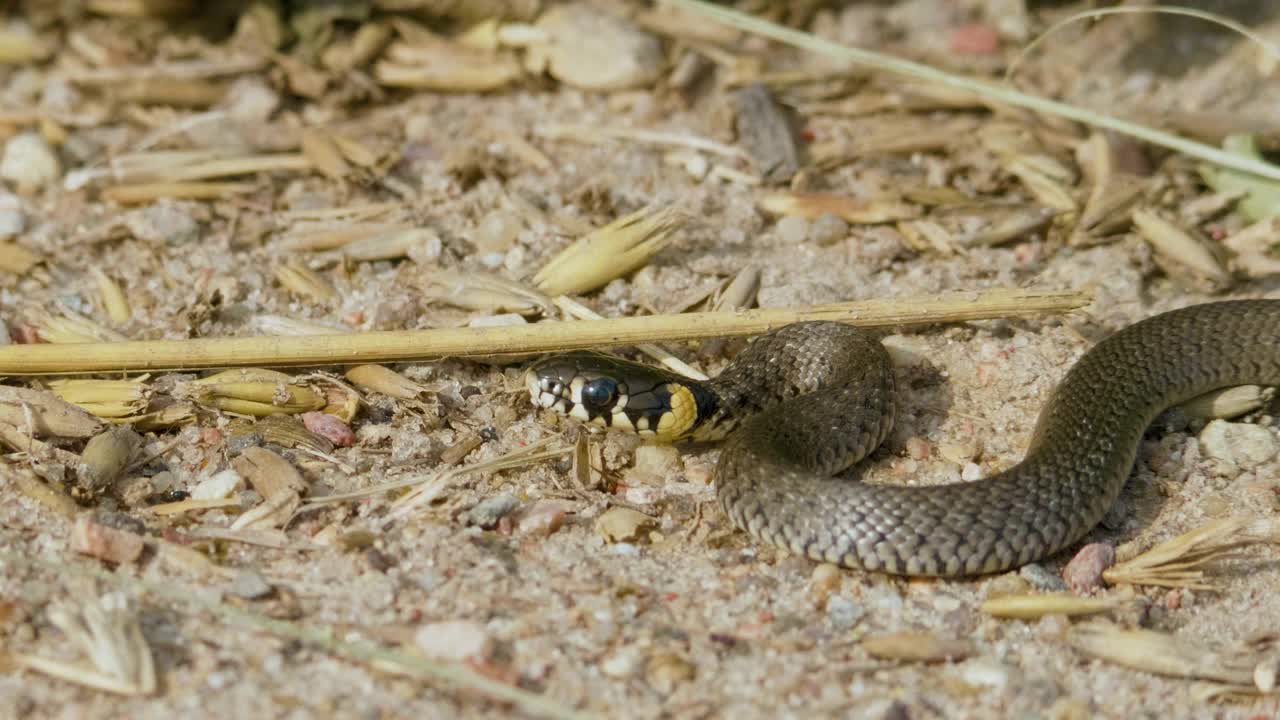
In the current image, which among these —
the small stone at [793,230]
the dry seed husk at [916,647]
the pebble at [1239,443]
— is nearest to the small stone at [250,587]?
the dry seed husk at [916,647]

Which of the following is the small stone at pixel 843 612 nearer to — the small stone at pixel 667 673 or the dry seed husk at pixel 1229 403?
the small stone at pixel 667 673

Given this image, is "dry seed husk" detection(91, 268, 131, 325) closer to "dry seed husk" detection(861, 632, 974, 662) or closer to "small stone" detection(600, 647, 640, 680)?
"small stone" detection(600, 647, 640, 680)

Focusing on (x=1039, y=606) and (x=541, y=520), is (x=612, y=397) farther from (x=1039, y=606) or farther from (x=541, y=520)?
(x=1039, y=606)

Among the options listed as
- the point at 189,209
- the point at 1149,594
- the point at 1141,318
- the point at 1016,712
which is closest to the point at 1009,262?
the point at 1141,318

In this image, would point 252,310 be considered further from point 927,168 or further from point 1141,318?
point 1141,318

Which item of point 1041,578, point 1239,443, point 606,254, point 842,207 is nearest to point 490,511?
point 606,254

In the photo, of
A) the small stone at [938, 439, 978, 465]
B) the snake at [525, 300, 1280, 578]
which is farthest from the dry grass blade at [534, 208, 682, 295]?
the small stone at [938, 439, 978, 465]
